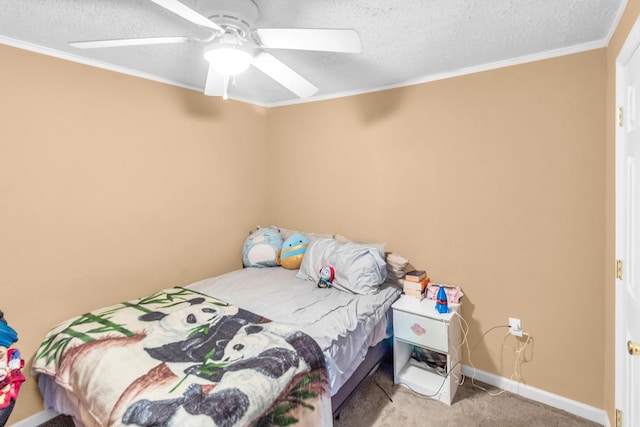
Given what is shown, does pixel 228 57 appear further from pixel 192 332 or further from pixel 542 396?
pixel 542 396

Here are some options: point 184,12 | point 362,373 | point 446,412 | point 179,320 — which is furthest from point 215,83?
point 446,412

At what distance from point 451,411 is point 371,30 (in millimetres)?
2452

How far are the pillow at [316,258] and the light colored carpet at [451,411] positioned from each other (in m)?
0.94

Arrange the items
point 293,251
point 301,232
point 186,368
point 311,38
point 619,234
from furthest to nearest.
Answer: point 301,232 → point 293,251 → point 619,234 → point 186,368 → point 311,38

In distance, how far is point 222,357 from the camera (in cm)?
154

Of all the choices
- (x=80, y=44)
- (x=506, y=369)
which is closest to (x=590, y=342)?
(x=506, y=369)

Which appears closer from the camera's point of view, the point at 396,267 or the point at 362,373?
the point at 362,373

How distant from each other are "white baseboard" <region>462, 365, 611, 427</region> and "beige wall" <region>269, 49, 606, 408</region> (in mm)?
42

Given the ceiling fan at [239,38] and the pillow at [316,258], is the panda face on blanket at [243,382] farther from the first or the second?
the ceiling fan at [239,38]

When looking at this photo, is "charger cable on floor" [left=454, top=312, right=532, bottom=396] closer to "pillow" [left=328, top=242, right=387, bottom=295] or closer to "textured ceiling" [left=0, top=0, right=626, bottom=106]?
"pillow" [left=328, top=242, right=387, bottom=295]

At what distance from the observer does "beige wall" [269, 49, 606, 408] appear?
1.96 meters

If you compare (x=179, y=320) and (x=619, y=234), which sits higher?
(x=619, y=234)

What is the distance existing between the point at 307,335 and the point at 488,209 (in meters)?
1.59

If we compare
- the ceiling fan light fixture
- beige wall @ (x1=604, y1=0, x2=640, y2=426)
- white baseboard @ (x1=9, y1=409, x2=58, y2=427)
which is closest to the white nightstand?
beige wall @ (x1=604, y1=0, x2=640, y2=426)
